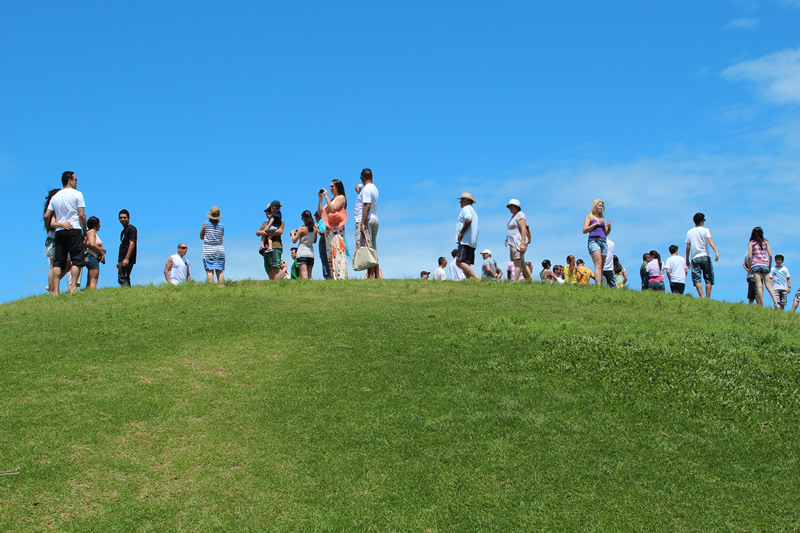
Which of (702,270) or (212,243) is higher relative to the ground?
(212,243)

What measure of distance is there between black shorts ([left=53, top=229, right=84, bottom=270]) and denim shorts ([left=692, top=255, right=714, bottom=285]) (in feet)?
46.5

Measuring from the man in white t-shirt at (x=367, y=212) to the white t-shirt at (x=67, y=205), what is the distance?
5795mm

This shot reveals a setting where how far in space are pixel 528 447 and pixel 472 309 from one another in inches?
218

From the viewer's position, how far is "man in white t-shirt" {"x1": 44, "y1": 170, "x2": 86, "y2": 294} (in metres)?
14.1

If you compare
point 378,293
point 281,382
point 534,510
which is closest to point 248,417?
point 281,382

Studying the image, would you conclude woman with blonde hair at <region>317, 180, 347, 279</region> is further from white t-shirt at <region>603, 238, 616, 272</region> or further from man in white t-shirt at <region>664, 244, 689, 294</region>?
man in white t-shirt at <region>664, 244, 689, 294</region>

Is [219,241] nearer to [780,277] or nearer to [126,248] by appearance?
[126,248]

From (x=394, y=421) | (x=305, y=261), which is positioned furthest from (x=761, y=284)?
(x=394, y=421)

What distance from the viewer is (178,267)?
18203mm

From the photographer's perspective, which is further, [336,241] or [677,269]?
[677,269]

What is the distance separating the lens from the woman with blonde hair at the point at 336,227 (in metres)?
16.6

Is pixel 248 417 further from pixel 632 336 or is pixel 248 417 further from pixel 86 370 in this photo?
pixel 632 336

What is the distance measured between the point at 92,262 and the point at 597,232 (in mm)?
11705

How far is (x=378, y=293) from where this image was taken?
14.7 m
